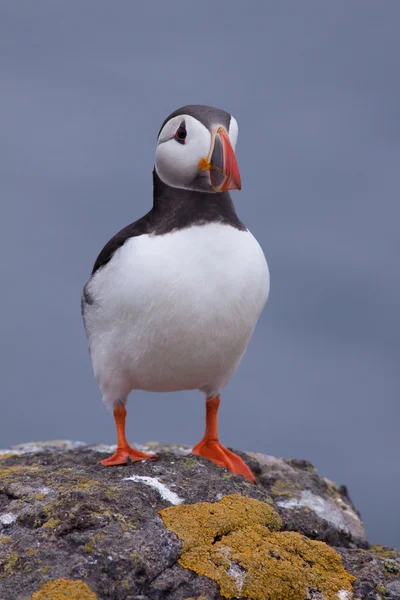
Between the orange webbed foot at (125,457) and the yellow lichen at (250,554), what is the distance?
4.13 ft

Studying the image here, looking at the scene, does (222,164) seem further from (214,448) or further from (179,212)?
(214,448)

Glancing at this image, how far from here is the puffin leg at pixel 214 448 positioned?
24.9ft

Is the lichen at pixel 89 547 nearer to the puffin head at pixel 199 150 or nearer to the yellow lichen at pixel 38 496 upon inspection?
the yellow lichen at pixel 38 496

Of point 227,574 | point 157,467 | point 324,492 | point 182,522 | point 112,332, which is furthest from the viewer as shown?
point 324,492

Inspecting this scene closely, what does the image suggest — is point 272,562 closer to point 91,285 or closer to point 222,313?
point 222,313

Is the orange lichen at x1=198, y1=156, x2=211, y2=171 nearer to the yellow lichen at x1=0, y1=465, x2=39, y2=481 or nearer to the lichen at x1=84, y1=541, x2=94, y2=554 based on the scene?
the yellow lichen at x1=0, y1=465, x2=39, y2=481

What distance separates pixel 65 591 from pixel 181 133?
3513mm

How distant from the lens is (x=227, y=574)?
518cm

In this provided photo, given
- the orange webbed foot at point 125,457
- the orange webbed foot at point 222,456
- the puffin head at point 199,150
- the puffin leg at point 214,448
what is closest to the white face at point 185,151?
the puffin head at point 199,150

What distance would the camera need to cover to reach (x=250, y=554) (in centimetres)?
541

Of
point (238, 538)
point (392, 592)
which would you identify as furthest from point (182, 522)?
point (392, 592)

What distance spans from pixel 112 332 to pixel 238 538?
2.17 meters

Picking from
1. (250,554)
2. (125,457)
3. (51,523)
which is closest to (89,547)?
(51,523)

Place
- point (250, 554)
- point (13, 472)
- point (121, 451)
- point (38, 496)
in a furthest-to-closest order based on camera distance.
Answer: point (121, 451) → point (13, 472) → point (38, 496) → point (250, 554)
